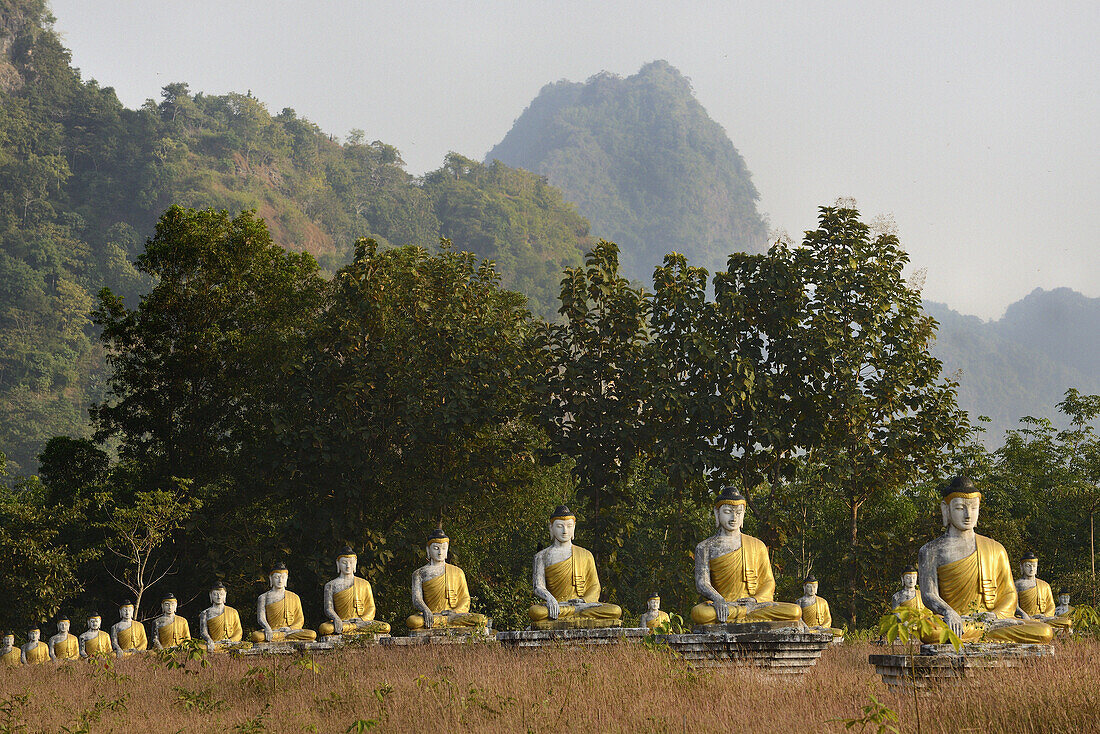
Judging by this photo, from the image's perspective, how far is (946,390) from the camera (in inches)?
839

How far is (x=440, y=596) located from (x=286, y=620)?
323 centimetres

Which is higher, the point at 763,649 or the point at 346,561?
the point at 346,561

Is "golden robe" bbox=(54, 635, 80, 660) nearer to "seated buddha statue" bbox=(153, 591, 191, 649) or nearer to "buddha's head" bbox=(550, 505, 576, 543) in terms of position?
"seated buddha statue" bbox=(153, 591, 191, 649)

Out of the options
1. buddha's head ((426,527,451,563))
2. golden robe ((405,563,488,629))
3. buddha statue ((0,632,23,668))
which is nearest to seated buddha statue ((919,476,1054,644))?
golden robe ((405,563,488,629))

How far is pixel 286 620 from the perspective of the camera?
59.1 feet

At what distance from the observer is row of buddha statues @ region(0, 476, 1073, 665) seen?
11.0m

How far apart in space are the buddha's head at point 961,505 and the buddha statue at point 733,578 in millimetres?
2080

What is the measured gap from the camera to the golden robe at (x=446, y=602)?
16578 mm

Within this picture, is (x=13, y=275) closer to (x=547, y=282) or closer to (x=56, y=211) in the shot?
(x=56, y=211)

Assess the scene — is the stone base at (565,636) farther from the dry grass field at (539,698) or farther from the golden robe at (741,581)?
the golden robe at (741,581)

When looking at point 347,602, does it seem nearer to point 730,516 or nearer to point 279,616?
point 279,616

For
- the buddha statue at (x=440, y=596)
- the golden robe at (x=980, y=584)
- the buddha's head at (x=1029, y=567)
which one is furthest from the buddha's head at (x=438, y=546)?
the buddha's head at (x=1029, y=567)

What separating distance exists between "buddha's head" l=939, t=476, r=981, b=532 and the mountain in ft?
508

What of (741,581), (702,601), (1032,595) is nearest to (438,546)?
(702,601)
